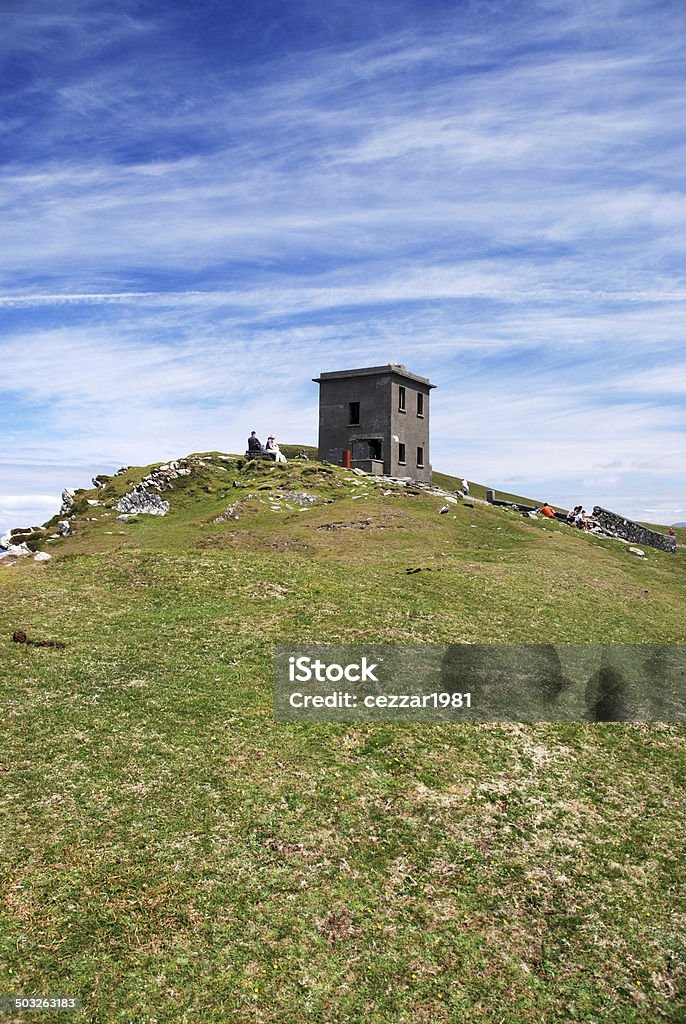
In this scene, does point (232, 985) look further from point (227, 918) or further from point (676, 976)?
point (676, 976)

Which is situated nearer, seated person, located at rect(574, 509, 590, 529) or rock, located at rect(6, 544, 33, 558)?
rock, located at rect(6, 544, 33, 558)

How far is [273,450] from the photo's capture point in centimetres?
7581

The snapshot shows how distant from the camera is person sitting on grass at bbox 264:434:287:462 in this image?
Answer: 74312 millimetres

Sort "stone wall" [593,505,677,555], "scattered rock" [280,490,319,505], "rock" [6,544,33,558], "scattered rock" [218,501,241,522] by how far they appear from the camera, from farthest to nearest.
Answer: "stone wall" [593,505,677,555], "scattered rock" [280,490,319,505], "scattered rock" [218,501,241,522], "rock" [6,544,33,558]

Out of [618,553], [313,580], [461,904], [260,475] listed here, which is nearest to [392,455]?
[260,475]

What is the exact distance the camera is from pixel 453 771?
57.1 feet

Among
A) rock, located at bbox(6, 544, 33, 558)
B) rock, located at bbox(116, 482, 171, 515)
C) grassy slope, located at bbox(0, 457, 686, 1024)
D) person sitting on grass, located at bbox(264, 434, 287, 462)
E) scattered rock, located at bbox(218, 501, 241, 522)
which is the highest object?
person sitting on grass, located at bbox(264, 434, 287, 462)

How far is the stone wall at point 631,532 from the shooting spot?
64.4 metres

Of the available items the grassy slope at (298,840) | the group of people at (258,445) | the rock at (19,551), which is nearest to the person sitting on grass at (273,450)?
the group of people at (258,445)

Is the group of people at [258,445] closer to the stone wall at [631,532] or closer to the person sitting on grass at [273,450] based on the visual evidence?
the person sitting on grass at [273,450]

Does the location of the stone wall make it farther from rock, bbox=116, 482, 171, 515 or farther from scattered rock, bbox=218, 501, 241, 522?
rock, bbox=116, 482, 171, 515

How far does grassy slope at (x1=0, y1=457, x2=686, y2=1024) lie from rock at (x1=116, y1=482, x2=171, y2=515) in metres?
33.7

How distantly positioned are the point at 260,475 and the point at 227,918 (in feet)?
190

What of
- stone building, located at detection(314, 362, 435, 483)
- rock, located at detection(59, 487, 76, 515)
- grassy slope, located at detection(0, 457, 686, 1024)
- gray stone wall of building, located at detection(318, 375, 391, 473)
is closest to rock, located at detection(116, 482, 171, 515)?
rock, located at detection(59, 487, 76, 515)
